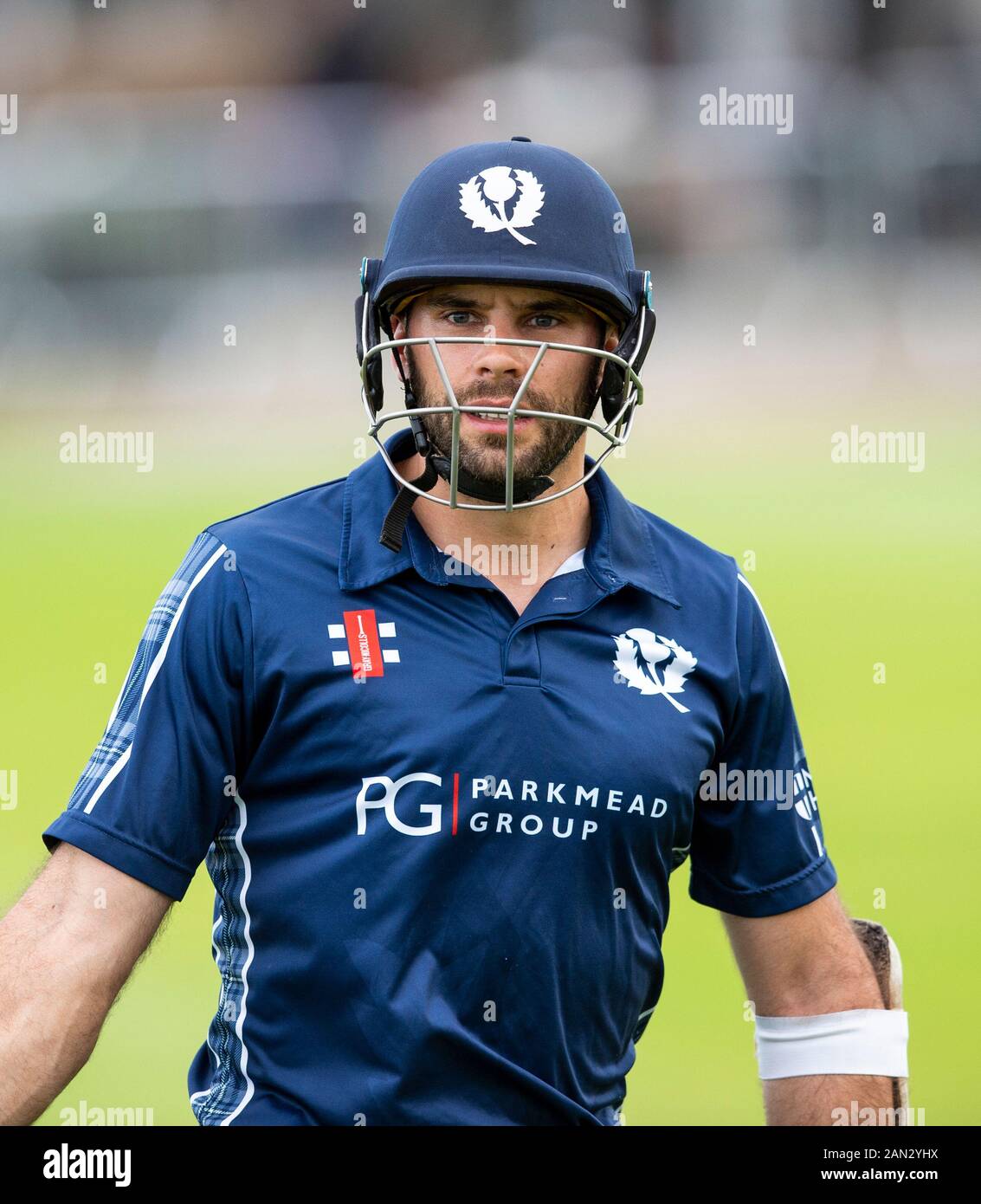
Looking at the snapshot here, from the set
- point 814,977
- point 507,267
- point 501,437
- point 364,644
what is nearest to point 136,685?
point 364,644

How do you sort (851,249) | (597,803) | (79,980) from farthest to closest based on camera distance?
(851,249) < (597,803) < (79,980)

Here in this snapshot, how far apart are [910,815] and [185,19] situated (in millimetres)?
11775

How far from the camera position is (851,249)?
1391 centimetres

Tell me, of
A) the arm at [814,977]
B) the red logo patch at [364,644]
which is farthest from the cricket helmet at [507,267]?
the arm at [814,977]

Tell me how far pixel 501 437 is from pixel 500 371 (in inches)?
3.2

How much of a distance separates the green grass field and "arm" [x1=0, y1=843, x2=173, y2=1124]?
14cm

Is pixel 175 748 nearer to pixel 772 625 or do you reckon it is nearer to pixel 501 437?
pixel 501 437

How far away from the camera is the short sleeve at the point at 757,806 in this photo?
2188mm

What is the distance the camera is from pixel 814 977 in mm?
2256

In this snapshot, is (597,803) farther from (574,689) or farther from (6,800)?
(6,800)

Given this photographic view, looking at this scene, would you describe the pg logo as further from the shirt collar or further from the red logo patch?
the shirt collar

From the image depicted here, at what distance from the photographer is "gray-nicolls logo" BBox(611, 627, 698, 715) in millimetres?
2092

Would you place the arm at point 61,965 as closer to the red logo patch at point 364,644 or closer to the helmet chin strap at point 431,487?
the red logo patch at point 364,644
